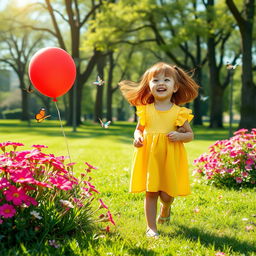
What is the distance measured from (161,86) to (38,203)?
5.22 feet

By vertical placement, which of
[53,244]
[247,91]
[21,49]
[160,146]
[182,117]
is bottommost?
[53,244]

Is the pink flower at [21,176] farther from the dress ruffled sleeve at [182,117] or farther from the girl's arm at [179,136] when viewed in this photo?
the dress ruffled sleeve at [182,117]

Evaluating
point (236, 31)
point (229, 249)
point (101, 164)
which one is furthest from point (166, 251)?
point (236, 31)

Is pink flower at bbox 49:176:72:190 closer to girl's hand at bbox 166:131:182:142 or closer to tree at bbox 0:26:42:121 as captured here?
girl's hand at bbox 166:131:182:142

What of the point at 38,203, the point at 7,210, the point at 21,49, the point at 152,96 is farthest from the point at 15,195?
the point at 21,49

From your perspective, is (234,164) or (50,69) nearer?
(50,69)

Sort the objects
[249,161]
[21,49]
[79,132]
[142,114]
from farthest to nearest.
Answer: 1. [21,49]
2. [79,132]
3. [249,161]
4. [142,114]

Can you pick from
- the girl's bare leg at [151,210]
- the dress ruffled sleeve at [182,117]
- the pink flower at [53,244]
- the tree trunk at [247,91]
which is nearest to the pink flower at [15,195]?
the pink flower at [53,244]

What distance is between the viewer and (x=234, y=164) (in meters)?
6.23

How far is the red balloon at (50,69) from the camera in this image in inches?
147

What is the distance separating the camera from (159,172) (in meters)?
3.68

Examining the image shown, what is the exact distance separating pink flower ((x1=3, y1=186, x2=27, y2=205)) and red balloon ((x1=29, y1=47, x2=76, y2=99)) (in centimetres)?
126

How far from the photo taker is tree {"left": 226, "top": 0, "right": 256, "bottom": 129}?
17.3 m

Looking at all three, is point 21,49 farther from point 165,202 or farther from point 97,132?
point 165,202
